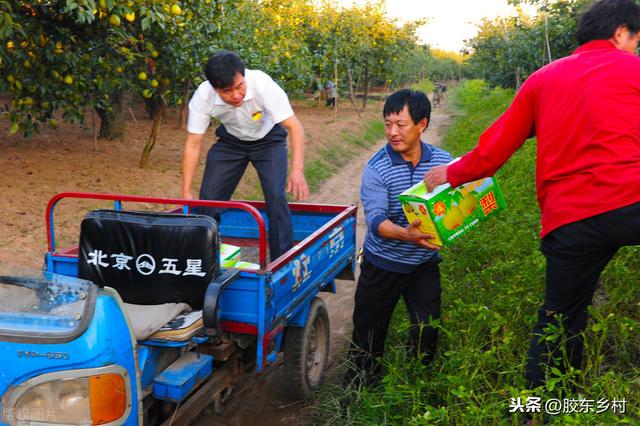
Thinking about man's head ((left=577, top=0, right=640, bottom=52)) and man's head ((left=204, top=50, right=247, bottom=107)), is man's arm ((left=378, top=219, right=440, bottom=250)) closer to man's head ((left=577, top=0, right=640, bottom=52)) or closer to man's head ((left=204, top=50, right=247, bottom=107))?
man's head ((left=577, top=0, right=640, bottom=52))

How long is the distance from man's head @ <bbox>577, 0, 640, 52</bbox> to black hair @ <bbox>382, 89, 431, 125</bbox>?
831mm

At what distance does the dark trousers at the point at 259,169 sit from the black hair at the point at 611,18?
2254 millimetres

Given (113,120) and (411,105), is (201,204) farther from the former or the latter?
(113,120)

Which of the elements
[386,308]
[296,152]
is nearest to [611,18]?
[386,308]

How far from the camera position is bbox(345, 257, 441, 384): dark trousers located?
10.5 ft

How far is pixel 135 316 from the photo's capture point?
8.61 ft

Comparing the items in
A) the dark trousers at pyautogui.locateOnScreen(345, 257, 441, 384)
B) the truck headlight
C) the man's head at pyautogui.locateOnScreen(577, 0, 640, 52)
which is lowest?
the dark trousers at pyautogui.locateOnScreen(345, 257, 441, 384)

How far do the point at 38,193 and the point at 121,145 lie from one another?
3381mm

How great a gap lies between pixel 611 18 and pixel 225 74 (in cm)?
212

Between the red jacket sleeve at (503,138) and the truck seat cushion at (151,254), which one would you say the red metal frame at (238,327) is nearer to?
the truck seat cushion at (151,254)

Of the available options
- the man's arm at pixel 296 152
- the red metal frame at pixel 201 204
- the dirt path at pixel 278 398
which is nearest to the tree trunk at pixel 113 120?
the dirt path at pixel 278 398

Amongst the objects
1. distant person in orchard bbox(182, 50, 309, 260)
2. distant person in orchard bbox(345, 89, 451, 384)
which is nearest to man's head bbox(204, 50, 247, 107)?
distant person in orchard bbox(182, 50, 309, 260)

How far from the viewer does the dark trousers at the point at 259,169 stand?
4121mm

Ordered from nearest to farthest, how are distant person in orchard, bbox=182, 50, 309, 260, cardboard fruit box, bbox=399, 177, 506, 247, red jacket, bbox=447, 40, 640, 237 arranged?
red jacket, bbox=447, 40, 640, 237 < cardboard fruit box, bbox=399, 177, 506, 247 < distant person in orchard, bbox=182, 50, 309, 260
